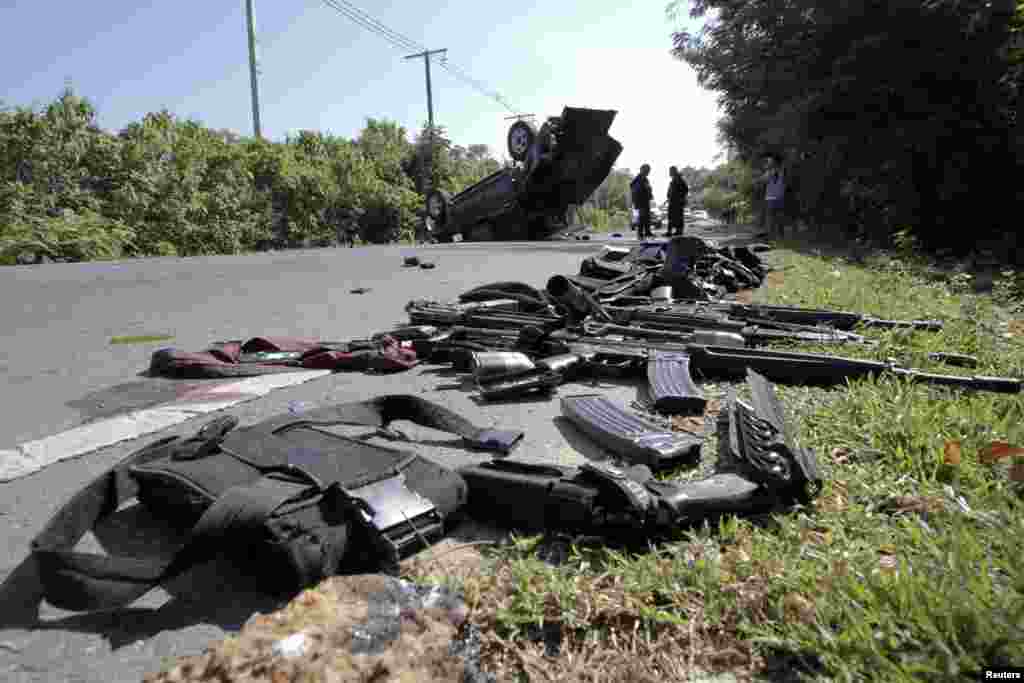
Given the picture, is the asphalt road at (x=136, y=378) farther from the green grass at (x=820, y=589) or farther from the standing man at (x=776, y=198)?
the standing man at (x=776, y=198)

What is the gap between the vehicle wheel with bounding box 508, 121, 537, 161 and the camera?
15398 millimetres

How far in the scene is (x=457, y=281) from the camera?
713 cm

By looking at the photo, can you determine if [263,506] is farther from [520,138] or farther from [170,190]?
[170,190]

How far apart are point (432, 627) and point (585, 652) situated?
0.29 meters

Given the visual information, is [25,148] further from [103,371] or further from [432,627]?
[432,627]

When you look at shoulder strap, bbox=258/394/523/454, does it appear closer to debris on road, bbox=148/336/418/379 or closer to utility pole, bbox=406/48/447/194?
debris on road, bbox=148/336/418/379

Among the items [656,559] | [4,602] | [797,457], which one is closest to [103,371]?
[4,602]

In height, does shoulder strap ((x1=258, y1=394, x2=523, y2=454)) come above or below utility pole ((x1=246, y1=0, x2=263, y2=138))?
below

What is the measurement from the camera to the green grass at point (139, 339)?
159 inches

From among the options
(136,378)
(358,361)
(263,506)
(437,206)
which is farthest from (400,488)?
(437,206)

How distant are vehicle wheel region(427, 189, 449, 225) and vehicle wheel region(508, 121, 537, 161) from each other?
287cm

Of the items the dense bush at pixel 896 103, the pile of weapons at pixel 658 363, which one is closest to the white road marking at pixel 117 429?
the pile of weapons at pixel 658 363

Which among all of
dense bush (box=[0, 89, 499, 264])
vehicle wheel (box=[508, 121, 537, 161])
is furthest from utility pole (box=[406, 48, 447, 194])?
vehicle wheel (box=[508, 121, 537, 161])

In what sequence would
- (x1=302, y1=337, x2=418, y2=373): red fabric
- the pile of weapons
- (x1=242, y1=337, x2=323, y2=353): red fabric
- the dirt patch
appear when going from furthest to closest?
(x1=242, y1=337, x2=323, y2=353): red fabric → (x1=302, y1=337, x2=418, y2=373): red fabric → the pile of weapons → the dirt patch
